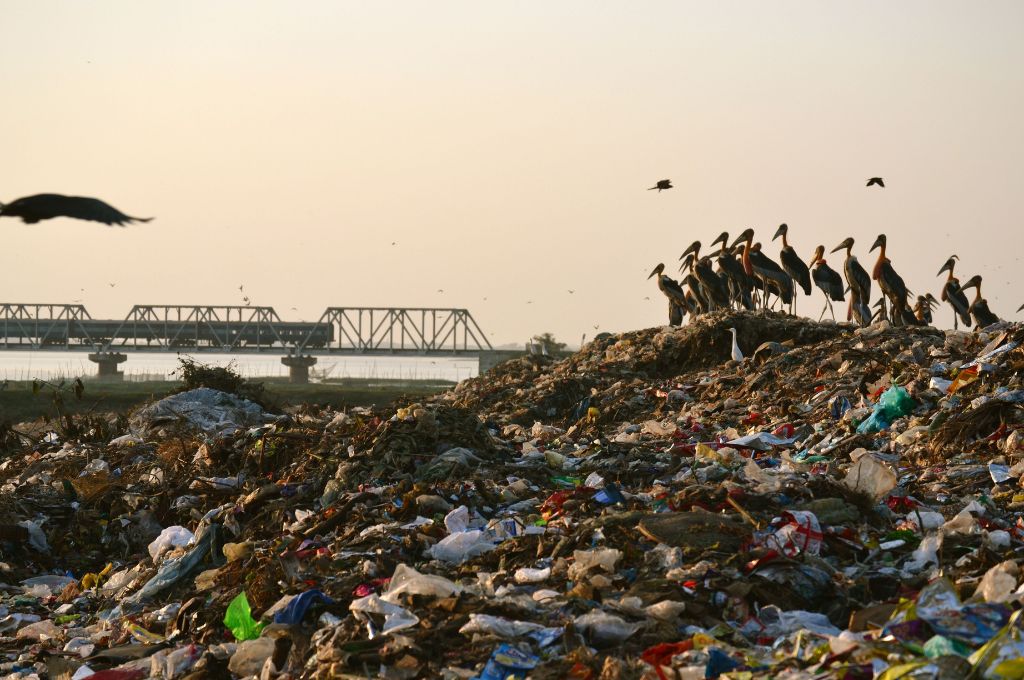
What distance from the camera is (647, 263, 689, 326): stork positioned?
2070cm

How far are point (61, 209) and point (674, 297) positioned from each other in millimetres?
15500

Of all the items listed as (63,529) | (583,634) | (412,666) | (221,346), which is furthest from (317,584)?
(221,346)

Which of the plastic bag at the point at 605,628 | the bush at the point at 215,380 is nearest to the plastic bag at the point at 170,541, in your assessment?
the plastic bag at the point at 605,628

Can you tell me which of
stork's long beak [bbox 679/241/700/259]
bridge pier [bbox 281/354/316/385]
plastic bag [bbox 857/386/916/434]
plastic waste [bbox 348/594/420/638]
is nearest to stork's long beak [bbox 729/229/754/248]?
stork's long beak [bbox 679/241/700/259]

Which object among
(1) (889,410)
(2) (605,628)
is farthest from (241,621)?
(1) (889,410)

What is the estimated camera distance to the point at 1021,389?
8.27m

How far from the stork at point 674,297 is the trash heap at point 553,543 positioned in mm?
9397

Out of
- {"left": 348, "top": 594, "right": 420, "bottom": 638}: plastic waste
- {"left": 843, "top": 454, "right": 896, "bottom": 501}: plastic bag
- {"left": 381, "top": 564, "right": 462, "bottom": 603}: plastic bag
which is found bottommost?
{"left": 348, "top": 594, "right": 420, "bottom": 638}: plastic waste

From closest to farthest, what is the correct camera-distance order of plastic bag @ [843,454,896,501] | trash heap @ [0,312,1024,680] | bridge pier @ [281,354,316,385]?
trash heap @ [0,312,1024,680], plastic bag @ [843,454,896,501], bridge pier @ [281,354,316,385]

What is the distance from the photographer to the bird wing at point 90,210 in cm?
616

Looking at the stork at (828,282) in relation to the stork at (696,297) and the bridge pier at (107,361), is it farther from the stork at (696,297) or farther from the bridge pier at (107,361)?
the bridge pier at (107,361)

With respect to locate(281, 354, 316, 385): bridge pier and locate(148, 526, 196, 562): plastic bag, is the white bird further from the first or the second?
locate(281, 354, 316, 385): bridge pier

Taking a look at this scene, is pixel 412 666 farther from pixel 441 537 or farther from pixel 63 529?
pixel 63 529

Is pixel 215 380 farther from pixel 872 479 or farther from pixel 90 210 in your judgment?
pixel 872 479
